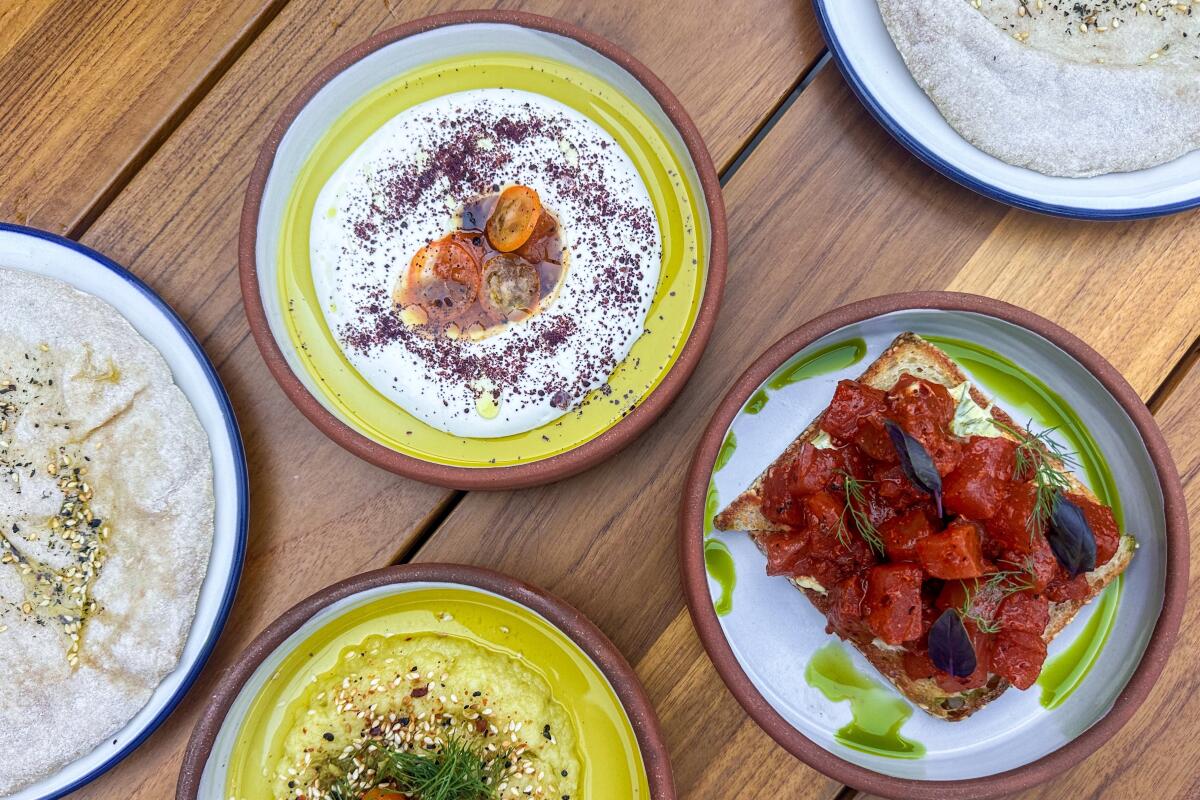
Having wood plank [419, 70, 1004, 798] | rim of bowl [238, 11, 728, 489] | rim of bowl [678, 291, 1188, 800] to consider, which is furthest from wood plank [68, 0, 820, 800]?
rim of bowl [678, 291, 1188, 800]

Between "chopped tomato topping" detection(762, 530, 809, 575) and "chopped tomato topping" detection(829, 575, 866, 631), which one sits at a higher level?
"chopped tomato topping" detection(762, 530, 809, 575)

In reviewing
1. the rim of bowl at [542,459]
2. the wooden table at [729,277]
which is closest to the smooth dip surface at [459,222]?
the rim of bowl at [542,459]

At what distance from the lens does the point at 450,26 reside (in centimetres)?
181

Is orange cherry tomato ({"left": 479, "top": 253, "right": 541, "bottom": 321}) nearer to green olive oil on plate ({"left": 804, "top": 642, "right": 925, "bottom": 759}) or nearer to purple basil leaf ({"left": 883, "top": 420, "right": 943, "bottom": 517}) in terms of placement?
purple basil leaf ({"left": 883, "top": 420, "right": 943, "bottom": 517})

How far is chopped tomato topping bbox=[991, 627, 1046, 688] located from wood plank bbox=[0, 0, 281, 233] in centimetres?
218

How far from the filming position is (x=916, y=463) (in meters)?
1.53

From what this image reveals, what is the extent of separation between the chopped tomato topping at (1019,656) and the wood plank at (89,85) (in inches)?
85.9

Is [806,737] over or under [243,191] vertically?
under

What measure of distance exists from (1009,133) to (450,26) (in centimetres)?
126

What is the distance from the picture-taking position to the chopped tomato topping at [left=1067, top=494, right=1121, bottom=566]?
5.34 ft

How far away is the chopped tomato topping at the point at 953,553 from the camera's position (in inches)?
59.6

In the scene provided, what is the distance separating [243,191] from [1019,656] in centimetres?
200

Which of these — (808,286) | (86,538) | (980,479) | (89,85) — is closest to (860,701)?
(980,479)

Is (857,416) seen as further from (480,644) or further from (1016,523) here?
(480,644)
